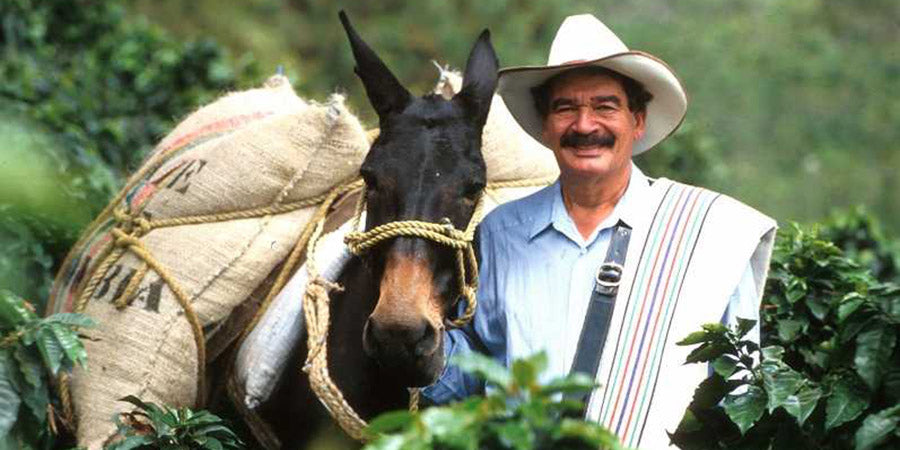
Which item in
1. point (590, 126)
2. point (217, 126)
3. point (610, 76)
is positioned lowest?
point (217, 126)

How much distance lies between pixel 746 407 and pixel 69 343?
73.9 inches

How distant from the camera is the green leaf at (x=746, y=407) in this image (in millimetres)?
4059

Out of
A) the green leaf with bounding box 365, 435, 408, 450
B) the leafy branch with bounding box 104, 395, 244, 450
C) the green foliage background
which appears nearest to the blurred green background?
the green foliage background

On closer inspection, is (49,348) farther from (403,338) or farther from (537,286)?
(537,286)

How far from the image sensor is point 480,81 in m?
4.84

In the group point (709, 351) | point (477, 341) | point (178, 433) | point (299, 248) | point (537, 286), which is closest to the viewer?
point (709, 351)

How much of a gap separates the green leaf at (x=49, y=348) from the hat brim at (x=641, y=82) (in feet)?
5.23

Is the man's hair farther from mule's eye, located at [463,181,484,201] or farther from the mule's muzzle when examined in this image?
the mule's muzzle

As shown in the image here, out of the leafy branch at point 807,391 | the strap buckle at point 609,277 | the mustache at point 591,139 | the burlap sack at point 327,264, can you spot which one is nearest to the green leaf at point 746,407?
the leafy branch at point 807,391

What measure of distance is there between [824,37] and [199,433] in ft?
69.6

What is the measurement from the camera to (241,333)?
18.3 ft

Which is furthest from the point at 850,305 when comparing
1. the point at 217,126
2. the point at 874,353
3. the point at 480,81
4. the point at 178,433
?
the point at 217,126

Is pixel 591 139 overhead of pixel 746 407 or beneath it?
overhead

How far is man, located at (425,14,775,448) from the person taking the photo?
459cm
